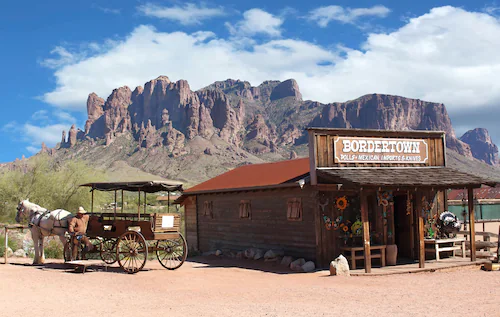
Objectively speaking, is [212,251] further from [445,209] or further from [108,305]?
[108,305]

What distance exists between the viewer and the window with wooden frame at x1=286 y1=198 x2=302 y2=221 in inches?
565

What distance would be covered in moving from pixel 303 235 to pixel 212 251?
18.0ft

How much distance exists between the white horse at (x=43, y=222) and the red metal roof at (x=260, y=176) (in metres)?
5.66

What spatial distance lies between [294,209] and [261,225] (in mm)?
2196

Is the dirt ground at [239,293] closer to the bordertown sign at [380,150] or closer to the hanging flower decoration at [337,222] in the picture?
the hanging flower decoration at [337,222]

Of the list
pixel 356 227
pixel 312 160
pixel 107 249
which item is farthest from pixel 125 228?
pixel 356 227

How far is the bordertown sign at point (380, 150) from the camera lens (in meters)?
14.2

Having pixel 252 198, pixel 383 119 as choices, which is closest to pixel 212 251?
pixel 252 198

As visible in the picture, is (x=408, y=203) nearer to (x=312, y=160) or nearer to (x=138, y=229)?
(x=312, y=160)

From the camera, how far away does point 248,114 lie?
612ft

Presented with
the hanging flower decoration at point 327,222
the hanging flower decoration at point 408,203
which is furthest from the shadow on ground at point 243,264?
the hanging flower decoration at point 408,203

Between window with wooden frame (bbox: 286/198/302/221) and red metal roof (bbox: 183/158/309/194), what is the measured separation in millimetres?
685

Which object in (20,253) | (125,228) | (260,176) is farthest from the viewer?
(260,176)

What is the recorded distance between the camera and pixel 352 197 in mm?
14258
